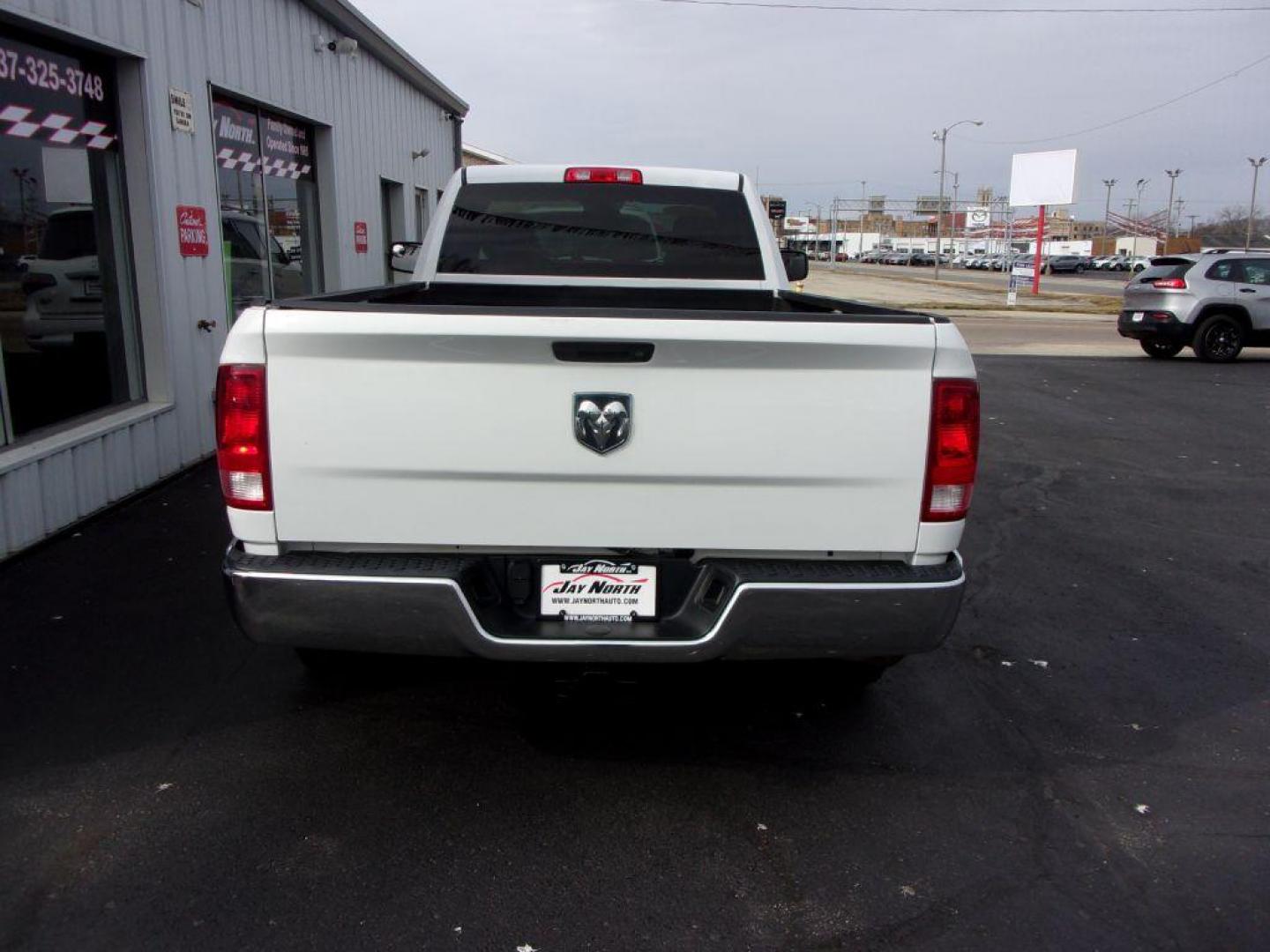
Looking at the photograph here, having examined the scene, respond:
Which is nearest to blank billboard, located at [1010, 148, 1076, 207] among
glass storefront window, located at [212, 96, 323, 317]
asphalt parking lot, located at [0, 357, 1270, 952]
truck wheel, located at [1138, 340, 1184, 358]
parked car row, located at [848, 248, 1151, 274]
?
parked car row, located at [848, 248, 1151, 274]

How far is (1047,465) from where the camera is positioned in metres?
8.71

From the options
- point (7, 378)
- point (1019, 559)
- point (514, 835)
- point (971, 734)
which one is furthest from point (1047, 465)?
point (7, 378)

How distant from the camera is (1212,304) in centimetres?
1639

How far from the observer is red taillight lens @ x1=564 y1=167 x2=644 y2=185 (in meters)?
5.32

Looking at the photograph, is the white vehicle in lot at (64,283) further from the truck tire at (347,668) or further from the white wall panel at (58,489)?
the truck tire at (347,668)

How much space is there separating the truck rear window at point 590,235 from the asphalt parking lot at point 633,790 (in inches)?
82.4

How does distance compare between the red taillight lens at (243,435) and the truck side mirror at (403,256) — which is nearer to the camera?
the red taillight lens at (243,435)

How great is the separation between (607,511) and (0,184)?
16.0 ft

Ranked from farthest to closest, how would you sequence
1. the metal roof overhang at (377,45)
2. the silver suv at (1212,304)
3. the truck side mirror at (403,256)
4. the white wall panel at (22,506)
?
1. the silver suv at (1212,304)
2. the metal roof overhang at (377,45)
3. the truck side mirror at (403,256)
4. the white wall panel at (22,506)

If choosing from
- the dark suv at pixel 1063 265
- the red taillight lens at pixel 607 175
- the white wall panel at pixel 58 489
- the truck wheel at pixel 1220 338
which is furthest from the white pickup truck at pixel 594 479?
the dark suv at pixel 1063 265

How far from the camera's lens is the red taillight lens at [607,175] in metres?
5.32

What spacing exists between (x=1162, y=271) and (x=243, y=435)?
17270mm

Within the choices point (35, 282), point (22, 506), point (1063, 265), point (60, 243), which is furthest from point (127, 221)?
point (1063, 265)

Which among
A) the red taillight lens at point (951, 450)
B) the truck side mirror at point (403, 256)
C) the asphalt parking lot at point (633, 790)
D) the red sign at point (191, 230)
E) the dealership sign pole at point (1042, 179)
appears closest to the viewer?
the asphalt parking lot at point (633, 790)
